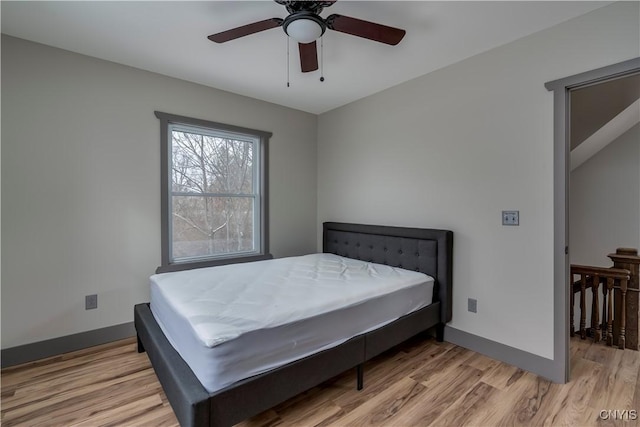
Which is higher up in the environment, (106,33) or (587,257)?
(106,33)

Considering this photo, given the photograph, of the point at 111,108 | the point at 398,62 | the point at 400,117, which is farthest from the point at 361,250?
the point at 111,108

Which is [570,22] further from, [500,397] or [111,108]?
[111,108]

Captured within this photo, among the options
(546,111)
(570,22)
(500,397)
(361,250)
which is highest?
(570,22)

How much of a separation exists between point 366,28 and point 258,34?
91 cm

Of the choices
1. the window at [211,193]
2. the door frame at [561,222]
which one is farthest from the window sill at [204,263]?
the door frame at [561,222]

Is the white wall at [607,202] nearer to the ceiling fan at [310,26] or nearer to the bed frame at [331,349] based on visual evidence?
the bed frame at [331,349]

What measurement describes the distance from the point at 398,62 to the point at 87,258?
127 inches

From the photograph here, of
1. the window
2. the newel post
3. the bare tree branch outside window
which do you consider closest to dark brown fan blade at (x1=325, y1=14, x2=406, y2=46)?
the window

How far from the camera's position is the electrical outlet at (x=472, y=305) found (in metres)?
2.52

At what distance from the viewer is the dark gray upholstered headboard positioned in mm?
2594

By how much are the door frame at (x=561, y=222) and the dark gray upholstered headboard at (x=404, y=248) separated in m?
0.75

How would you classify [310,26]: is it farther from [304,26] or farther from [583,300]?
[583,300]

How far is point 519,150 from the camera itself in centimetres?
225

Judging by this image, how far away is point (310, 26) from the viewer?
5.37 feet
